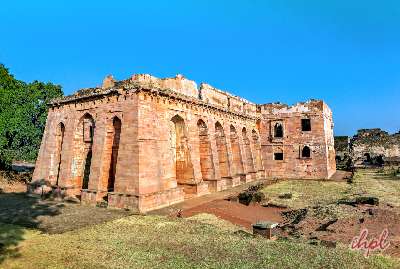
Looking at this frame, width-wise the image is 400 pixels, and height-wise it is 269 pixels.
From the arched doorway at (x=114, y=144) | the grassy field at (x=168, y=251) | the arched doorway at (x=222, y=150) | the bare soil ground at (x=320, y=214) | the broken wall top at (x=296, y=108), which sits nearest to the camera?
the grassy field at (x=168, y=251)

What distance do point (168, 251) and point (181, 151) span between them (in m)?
10.0

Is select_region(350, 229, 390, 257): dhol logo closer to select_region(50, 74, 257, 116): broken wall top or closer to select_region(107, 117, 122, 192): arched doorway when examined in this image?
select_region(50, 74, 257, 116): broken wall top

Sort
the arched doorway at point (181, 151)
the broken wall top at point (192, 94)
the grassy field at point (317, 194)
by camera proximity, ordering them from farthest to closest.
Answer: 1. the arched doorway at point (181, 151)
2. the grassy field at point (317, 194)
3. the broken wall top at point (192, 94)

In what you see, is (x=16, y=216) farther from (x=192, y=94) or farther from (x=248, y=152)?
A: (x=248, y=152)

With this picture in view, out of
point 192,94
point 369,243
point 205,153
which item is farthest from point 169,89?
point 369,243

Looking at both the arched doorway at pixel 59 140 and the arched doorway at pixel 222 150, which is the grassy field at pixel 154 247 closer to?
the arched doorway at pixel 59 140

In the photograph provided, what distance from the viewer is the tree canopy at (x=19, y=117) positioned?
23.5 meters

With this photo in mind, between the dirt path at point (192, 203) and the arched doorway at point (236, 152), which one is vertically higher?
the arched doorway at point (236, 152)

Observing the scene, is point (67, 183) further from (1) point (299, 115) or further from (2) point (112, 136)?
(1) point (299, 115)

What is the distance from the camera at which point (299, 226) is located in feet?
37.4

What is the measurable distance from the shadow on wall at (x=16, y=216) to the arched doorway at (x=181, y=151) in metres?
6.70

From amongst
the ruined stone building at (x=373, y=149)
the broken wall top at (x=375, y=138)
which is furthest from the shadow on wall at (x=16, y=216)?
the broken wall top at (x=375, y=138)

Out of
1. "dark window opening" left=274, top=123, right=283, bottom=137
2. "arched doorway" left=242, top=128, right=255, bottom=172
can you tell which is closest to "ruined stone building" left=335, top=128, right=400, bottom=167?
"dark window opening" left=274, top=123, right=283, bottom=137

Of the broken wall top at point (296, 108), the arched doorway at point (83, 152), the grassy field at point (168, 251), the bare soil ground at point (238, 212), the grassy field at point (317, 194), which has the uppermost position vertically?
the broken wall top at point (296, 108)
